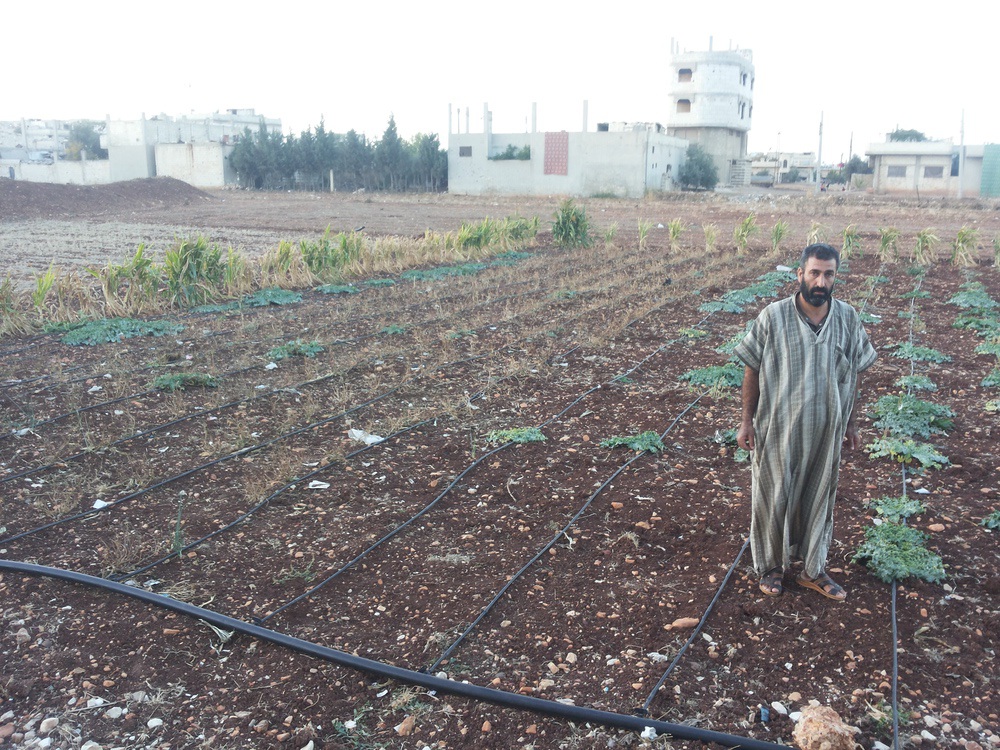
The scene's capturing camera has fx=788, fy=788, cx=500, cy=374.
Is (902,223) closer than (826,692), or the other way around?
(826,692)

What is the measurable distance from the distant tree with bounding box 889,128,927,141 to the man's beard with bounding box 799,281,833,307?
63576mm

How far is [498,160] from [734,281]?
29.9 m

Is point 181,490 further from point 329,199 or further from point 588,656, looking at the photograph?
point 329,199

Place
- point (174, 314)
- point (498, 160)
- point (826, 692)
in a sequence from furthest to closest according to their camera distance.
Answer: point (498, 160) → point (174, 314) → point (826, 692)

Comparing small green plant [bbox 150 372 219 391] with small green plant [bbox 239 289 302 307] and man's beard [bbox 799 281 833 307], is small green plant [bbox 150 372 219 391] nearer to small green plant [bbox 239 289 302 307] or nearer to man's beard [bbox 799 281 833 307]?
small green plant [bbox 239 289 302 307]

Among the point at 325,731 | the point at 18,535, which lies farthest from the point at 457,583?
the point at 18,535

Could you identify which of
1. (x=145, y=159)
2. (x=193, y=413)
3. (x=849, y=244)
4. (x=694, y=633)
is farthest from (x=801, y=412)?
(x=145, y=159)

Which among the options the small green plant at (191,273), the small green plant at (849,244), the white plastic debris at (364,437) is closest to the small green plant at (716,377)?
the white plastic debris at (364,437)

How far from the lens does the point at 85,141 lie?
216 ft

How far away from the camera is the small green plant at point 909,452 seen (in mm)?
4312

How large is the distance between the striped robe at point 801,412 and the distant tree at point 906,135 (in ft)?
208

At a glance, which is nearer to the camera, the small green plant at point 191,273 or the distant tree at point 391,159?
the small green plant at point 191,273

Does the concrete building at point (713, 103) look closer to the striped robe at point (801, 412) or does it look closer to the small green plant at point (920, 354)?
the small green plant at point (920, 354)

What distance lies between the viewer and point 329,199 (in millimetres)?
36688
